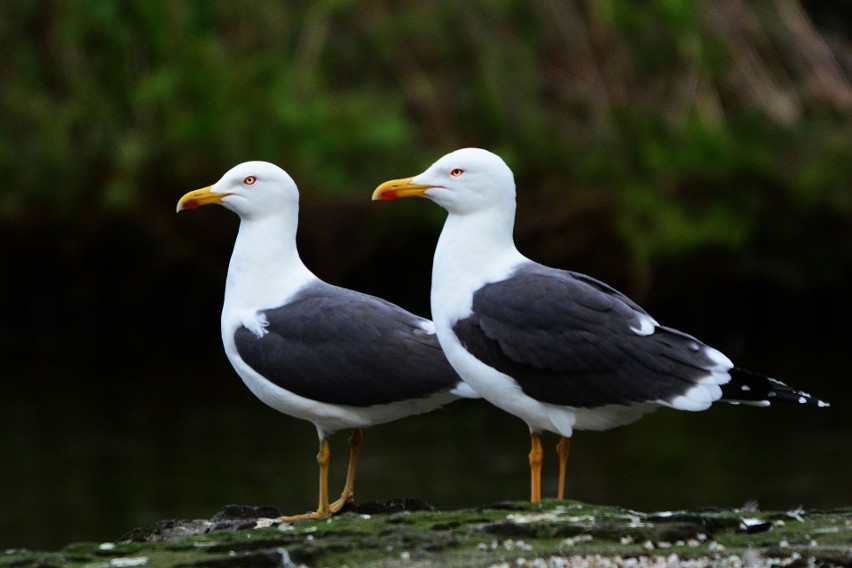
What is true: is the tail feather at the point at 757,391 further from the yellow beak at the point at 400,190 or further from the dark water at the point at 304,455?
the dark water at the point at 304,455

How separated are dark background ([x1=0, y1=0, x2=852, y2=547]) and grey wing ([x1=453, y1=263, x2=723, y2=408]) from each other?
9093mm

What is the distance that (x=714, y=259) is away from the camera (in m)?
17.4

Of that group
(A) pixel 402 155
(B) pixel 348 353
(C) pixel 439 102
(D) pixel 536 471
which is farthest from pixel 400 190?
(C) pixel 439 102

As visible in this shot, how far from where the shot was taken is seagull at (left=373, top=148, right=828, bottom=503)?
19.9 feet

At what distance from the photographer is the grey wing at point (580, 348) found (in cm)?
611

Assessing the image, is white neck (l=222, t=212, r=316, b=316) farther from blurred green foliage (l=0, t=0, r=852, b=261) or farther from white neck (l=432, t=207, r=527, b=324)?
blurred green foliage (l=0, t=0, r=852, b=261)

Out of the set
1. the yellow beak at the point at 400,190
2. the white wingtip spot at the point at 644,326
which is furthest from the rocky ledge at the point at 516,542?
the yellow beak at the point at 400,190

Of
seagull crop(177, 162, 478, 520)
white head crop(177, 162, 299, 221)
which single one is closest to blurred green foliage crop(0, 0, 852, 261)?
white head crop(177, 162, 299, 221)

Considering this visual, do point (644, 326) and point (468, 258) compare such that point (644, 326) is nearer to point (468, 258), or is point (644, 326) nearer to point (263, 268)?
point (468, 258)

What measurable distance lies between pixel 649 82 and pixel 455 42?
248 cm

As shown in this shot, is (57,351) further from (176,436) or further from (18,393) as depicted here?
(176,436)

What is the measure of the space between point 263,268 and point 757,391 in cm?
237

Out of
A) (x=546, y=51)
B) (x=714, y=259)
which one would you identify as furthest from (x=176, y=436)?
(x=546, y=51)

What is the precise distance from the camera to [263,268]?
23.1 ft
